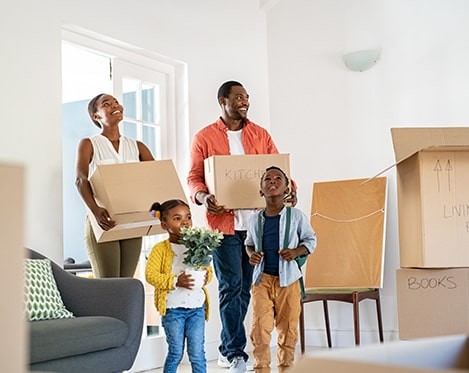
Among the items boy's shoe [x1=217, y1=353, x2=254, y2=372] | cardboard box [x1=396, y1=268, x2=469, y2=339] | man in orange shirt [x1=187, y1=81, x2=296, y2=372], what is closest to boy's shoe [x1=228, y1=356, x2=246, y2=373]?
man in orange shirt [x1=187, y1=81, x2=296, y2=372]

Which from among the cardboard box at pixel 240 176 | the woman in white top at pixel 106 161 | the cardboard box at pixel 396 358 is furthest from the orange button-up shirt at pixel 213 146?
the cardboard box at pixel 396 358

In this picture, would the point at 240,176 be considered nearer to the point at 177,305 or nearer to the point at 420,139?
the point at 177,305

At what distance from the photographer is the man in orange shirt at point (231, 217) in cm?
394

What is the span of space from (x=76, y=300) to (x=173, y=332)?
478 millimetres

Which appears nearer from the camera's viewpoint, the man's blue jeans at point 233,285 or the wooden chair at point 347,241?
the man's blue jeans at point 233,285

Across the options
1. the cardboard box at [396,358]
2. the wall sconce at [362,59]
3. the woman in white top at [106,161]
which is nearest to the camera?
the cardboard box at [396,358]

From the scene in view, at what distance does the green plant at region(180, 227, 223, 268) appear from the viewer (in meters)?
3.22

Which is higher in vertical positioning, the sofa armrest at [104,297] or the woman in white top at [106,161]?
the woman in white top at [106,161]

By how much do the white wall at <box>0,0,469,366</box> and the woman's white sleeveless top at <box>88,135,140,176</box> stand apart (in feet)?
2.30

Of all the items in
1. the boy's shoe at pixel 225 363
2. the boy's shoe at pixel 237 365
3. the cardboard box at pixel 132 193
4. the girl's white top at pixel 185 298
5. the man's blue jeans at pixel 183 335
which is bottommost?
the boy's shoe at pixel 225 363

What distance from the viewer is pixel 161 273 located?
10.8ft

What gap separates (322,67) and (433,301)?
2.95 metres

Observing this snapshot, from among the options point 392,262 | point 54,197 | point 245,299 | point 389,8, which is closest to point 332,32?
point 389,8

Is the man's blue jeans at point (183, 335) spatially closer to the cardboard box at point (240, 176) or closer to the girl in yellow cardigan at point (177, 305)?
the girl in yellow cardigan at point (177, 305)
